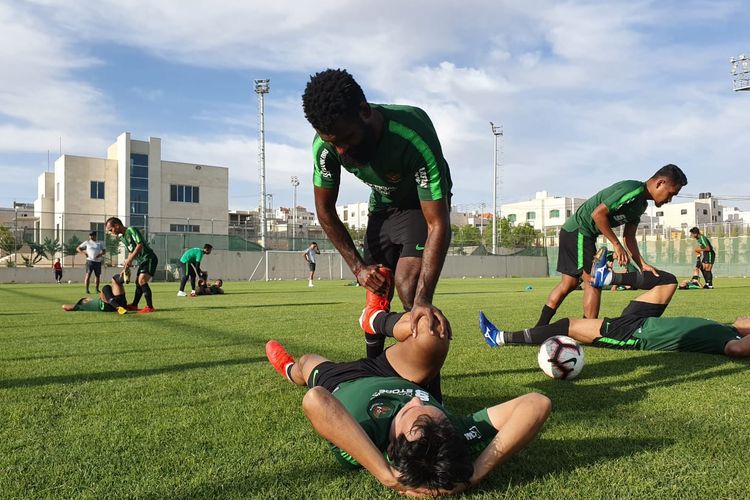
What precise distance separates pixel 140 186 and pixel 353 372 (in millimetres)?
54001

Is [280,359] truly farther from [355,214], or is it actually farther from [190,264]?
A: [355,214]

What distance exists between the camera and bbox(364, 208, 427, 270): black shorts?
4180 millimetres

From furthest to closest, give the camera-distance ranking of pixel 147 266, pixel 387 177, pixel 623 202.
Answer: pixel 147 266 → pixel 623 202 → pixel 387 177

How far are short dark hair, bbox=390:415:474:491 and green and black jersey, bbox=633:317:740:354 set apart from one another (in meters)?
3.93

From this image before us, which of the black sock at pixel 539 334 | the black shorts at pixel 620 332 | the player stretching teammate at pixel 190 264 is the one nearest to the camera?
the black shorts at pixel 620 332

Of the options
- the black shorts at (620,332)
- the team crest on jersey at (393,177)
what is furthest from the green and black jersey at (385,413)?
the black shorts at (620,332)

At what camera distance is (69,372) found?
492 centimetres

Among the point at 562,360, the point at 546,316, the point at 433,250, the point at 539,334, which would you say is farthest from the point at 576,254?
the point at 433,250

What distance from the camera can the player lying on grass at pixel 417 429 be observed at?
225 cm

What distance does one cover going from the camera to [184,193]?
5503 cm

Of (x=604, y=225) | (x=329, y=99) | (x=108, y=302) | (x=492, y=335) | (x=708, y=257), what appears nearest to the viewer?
(x=329, y=99)

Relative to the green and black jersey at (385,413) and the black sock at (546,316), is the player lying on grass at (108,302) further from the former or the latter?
the green and black jersey at (385,413)

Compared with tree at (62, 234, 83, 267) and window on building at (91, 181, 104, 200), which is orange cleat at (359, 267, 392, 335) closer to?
tree at (62, 234, 83, 267)

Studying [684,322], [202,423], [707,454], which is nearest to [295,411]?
[202,423]
